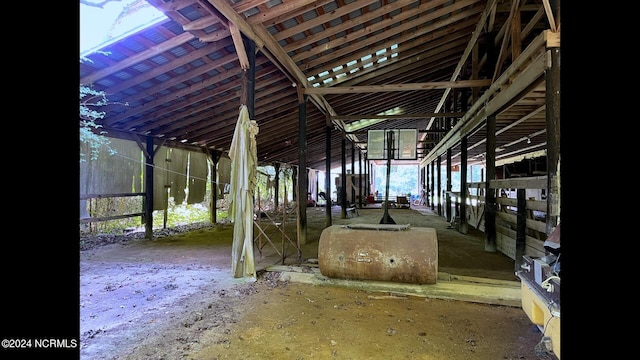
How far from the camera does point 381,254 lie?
3.99 meters

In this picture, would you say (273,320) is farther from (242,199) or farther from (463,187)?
(463,187)

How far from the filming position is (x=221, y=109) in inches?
302

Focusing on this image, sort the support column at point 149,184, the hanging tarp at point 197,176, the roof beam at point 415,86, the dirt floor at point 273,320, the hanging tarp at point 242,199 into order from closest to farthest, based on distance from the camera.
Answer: the dirt floor at point 273,320
the hanging tarp at point 242,199
the roof beam at point 415,86
the support column at point 149,184
the hanging tarp at point 197,176

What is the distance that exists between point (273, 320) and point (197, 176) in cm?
797

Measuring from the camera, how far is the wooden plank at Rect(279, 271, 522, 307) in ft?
11.9

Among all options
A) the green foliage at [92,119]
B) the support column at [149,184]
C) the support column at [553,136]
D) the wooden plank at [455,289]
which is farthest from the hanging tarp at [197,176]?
the support column at [553,136]

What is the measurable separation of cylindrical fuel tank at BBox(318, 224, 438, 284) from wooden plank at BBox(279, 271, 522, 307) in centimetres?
7

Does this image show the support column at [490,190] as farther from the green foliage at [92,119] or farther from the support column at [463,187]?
the green foliage at [92,119]

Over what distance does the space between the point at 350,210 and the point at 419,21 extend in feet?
32.9

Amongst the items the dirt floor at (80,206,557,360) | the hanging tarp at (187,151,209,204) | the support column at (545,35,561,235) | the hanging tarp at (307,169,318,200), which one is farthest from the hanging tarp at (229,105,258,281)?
the hanging tarp at (307,169,318,200)

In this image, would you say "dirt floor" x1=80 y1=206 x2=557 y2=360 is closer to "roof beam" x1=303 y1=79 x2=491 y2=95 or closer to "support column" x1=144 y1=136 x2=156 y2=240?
"support column" x1=144 y1=136 x2=156 y2=240

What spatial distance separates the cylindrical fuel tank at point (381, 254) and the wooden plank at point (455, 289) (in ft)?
0.24

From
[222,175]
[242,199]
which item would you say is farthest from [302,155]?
[222,175]

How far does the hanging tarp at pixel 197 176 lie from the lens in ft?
32.6
